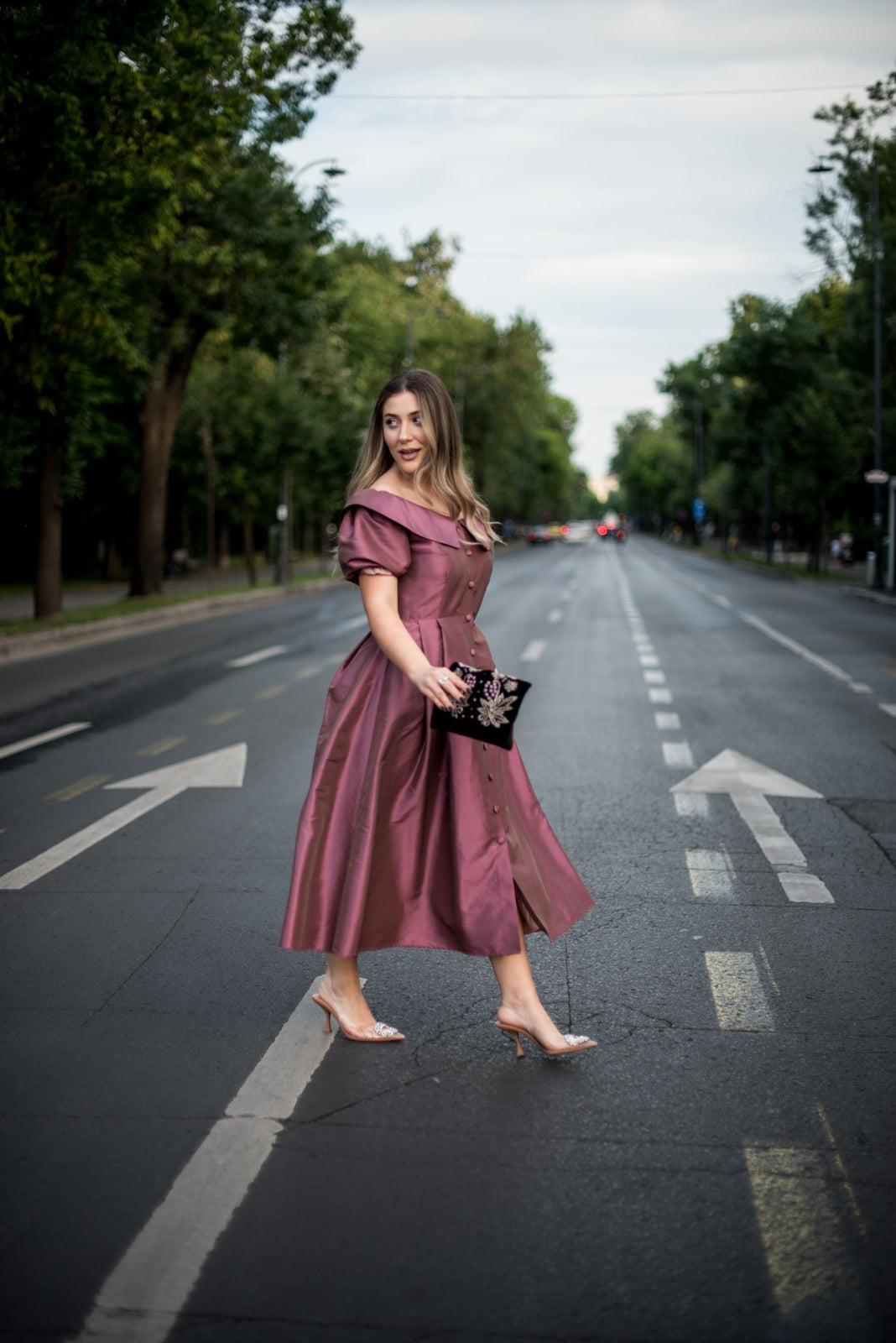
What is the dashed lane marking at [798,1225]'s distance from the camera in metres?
2.69

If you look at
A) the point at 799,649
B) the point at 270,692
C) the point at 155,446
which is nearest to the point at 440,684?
the point at 270,692

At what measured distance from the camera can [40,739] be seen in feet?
35.1

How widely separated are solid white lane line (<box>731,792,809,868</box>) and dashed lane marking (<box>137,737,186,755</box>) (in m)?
4.04

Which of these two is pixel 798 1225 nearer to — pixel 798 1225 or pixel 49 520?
pixel 798 1225

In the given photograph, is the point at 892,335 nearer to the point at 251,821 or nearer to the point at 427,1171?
the point at 251,821

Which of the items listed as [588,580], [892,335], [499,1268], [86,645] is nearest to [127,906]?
[499,1268]

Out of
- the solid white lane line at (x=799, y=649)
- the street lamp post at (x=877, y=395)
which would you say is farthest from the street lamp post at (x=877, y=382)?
the solid white lane line at (x=799, y=649)

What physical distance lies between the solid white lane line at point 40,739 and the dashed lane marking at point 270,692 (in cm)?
182

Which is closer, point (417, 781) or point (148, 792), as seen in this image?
point (417, 781)

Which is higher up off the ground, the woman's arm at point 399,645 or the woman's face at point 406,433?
the woman's face at point 406,433

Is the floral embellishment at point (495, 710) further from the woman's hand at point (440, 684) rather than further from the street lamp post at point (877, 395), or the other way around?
the street lamp post at point (877, 395)

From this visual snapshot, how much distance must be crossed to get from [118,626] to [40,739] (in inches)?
470

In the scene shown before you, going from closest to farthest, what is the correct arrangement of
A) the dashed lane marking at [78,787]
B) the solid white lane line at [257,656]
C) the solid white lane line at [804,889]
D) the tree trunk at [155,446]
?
the solid white lane line at [804,889]
the dashed lane marking at [78,787]
the solid white lane line at [257,656]
the tree trunk at [155,446]

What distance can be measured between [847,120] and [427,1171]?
141 feet
